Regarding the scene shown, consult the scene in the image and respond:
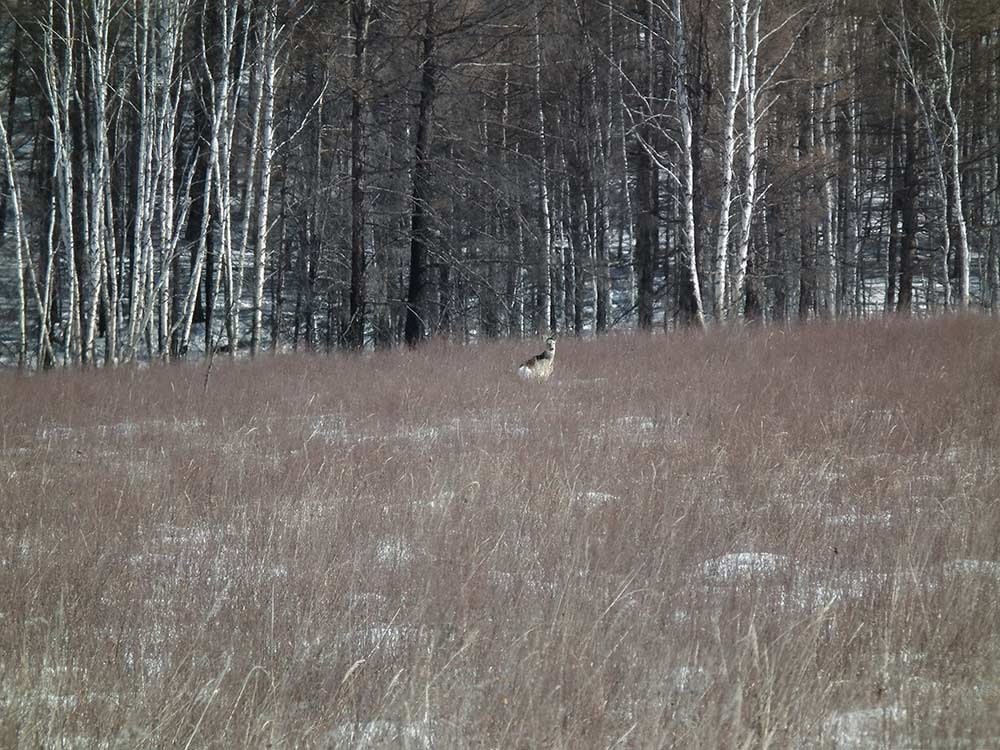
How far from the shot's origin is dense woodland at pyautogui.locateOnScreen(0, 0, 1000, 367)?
47.6 ft

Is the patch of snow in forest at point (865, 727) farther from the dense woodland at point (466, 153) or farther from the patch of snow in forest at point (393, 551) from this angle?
the dense woodland at point (466, 153)

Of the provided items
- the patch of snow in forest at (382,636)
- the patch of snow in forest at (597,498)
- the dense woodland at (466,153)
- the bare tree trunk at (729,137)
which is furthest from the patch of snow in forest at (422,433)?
the bare tree trunk at (729,137)

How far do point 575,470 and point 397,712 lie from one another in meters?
3.14

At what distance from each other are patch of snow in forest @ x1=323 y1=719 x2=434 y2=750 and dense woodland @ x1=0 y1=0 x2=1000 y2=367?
11.1 metres

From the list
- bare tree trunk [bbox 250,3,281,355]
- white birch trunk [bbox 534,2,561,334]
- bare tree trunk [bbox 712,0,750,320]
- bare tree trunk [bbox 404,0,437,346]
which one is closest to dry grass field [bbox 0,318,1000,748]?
bare tree trunk [bbox 712,0,750,320]

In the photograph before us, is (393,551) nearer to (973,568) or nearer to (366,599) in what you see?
(366,599)

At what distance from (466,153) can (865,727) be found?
18.9 meters

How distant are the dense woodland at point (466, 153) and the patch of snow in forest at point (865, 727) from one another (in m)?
11.5

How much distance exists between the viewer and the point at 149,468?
6391 millimetres

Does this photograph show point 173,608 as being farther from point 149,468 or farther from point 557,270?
point 557,270

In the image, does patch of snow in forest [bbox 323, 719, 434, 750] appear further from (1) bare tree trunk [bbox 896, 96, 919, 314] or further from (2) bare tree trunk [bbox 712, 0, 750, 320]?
(1) bare tree trunk [bbox 896, 96, 919, 314]

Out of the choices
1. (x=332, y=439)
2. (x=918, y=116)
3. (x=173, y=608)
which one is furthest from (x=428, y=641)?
(x=918, y=116)

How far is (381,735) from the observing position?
2842 millimetres

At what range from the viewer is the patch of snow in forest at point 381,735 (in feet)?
9.14
